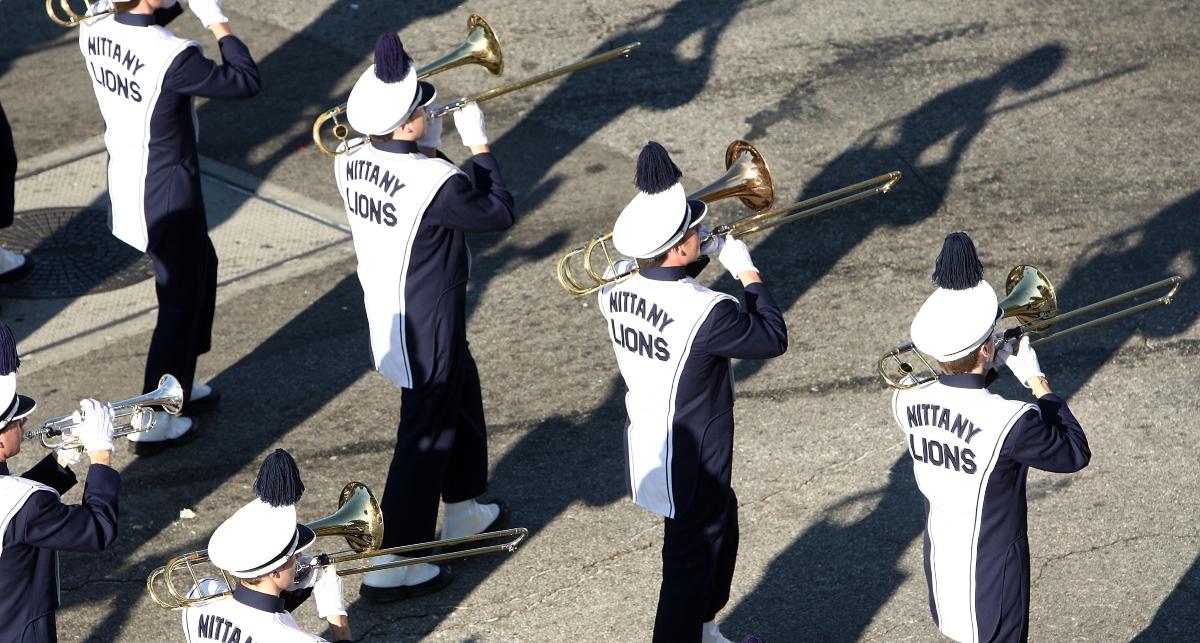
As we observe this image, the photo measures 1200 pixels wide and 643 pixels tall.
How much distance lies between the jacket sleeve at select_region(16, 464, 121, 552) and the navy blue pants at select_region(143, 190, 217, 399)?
2.19m

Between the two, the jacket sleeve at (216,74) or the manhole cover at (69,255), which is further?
the manhole cover at (69,255)

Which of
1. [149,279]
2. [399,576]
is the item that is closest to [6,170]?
[149,279]

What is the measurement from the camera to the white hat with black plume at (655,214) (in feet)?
18.7

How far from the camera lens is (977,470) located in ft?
17.4

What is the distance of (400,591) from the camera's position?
22.0 feet

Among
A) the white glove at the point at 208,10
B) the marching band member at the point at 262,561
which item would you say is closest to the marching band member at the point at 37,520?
the marching band member at the point at 262,561

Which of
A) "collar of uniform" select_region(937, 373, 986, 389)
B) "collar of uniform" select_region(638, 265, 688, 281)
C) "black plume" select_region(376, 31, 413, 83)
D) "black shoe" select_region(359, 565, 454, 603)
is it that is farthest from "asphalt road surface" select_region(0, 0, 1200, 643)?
"black plume" select_region(376, 31, 413, 83)

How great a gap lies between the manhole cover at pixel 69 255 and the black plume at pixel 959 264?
5.20m

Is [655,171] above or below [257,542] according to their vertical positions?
above

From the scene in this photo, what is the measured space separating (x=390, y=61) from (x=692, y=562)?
227 centimetres

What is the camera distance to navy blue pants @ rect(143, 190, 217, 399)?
748 cm

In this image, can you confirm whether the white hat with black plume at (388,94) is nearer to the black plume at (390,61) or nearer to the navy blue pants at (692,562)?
the black plume at (390,61)

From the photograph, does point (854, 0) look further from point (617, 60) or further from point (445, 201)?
point (445, 201)

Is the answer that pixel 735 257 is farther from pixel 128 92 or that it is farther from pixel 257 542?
pixel 128 92
